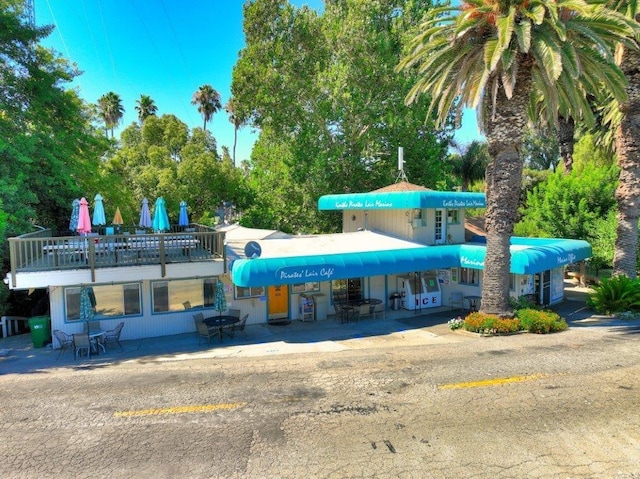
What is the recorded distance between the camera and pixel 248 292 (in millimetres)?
17656

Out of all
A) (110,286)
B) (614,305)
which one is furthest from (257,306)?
(614,305)

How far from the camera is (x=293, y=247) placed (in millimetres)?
18516

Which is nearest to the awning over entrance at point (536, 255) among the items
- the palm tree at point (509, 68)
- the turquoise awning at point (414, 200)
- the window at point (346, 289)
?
the palm tree at point (509, 68)

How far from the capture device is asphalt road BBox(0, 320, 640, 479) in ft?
22.7

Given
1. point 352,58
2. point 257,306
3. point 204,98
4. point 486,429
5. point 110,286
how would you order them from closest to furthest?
point 486,429 < point 110,286 < point 257,306 < point 352,58 < point 204,98

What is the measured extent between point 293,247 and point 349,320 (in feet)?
12.8

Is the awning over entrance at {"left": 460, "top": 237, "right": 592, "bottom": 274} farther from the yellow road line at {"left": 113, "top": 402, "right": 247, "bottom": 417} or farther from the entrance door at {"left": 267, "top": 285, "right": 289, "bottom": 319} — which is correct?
the yellow road line at {"left": 113, "top": 402, "right": 247, "bottom": 417}

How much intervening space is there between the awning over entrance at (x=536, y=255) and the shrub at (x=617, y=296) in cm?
183

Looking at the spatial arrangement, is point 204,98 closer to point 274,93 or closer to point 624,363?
point 274,93

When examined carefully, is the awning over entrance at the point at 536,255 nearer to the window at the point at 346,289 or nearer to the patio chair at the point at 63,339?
the window at the point at 346,289

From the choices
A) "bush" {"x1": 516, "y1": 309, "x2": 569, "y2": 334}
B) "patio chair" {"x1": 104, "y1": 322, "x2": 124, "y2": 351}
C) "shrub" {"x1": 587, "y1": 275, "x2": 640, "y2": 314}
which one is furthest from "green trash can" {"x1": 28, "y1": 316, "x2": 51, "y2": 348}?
"shrub" {"x1": 587, "y1": 275, "x2": 640, "y2": 314}

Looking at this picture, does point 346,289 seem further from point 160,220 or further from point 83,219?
point 83,219

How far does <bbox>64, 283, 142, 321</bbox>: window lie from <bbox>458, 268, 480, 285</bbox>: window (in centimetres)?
1434

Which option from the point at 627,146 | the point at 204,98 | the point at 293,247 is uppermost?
the point at 204,98
